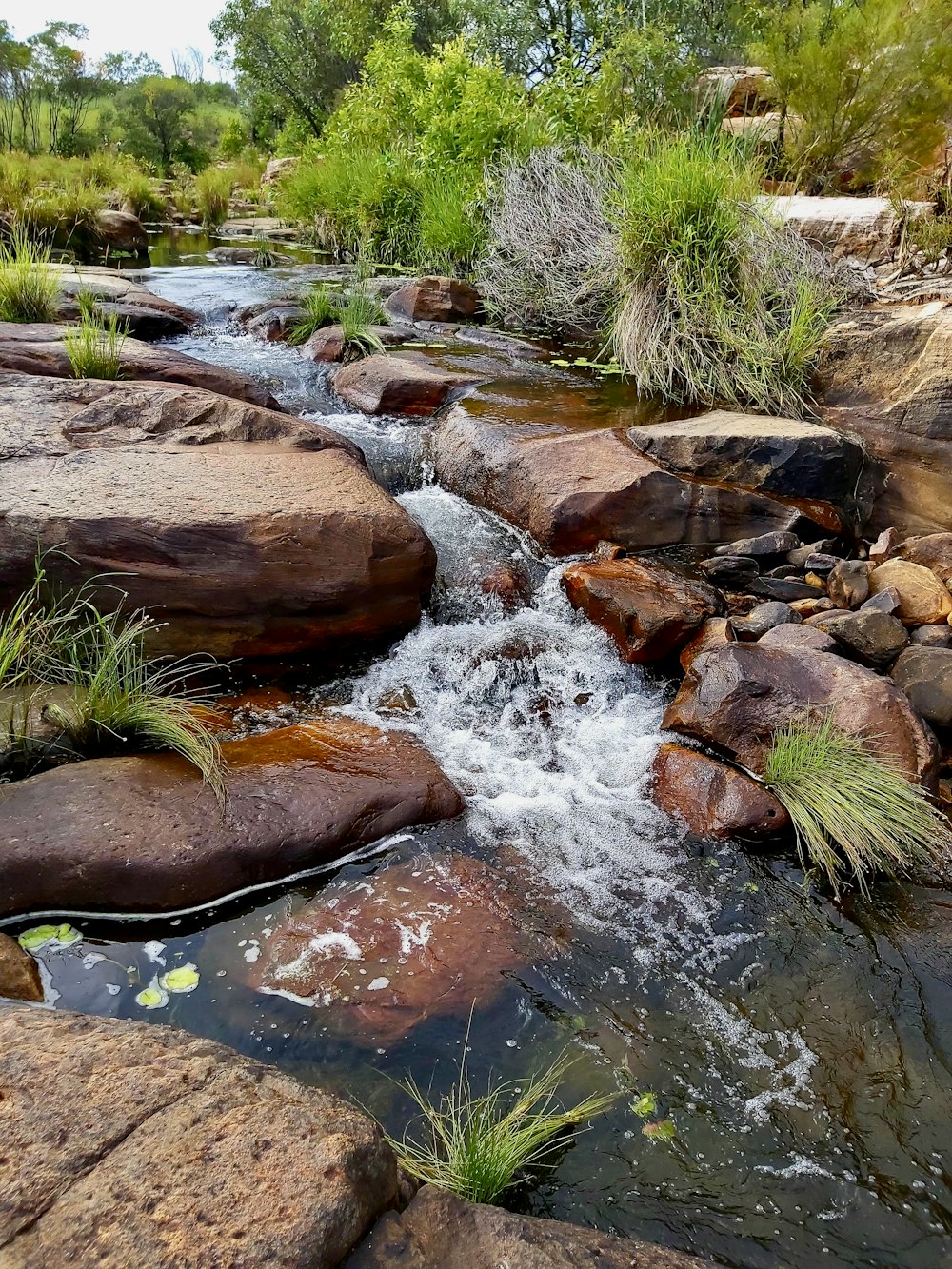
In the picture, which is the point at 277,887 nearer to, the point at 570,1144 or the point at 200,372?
the point at 570,1144

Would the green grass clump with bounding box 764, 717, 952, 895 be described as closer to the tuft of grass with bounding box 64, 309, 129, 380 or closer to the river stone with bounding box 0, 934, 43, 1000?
the river stone with bounding box 0, 934, 43, 1000

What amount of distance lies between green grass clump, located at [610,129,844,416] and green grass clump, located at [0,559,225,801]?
4.37m

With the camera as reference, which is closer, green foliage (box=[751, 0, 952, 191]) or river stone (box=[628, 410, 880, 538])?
river stone (box=[628, 410, 880, 538])

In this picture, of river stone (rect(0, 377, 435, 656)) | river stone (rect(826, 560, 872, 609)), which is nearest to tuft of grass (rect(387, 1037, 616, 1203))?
river stone (rect(0, 377, 435, 656))

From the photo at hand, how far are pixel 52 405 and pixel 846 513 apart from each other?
447 centimetres

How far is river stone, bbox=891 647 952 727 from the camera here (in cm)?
336

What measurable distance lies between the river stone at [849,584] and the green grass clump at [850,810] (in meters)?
1.17

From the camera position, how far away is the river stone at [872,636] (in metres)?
3.65

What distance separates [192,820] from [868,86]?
384 inches

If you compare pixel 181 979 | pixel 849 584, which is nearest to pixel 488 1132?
pixel 181 979

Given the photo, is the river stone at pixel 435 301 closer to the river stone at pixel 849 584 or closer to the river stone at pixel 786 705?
the river stone at pixel 849 584

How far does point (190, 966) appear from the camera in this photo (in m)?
2.29

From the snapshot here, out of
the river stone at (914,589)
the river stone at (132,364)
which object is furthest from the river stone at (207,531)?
the river stone at (914,589)

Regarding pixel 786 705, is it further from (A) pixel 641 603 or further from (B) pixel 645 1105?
(B) pixel 645 1105
